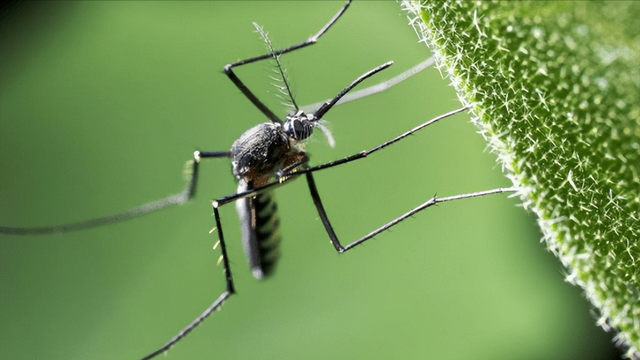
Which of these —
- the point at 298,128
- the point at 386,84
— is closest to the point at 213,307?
the point at 298,128

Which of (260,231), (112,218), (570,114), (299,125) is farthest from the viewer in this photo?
(112,218)

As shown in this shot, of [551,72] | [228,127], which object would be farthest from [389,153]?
[551,72]

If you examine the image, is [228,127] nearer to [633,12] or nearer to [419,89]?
[419,89]

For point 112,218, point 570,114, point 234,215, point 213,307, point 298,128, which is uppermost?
point 112,218

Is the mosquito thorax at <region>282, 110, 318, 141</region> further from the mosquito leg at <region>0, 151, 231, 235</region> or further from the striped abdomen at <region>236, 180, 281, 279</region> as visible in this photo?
the mosquito leg at <region>0, 151, 231, 235</region>

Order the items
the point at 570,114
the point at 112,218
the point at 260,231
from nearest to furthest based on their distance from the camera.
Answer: the point at 570,114 → the point at 260,231 → the point at 112,218

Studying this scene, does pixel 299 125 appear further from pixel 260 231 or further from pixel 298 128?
pixel 260 231
